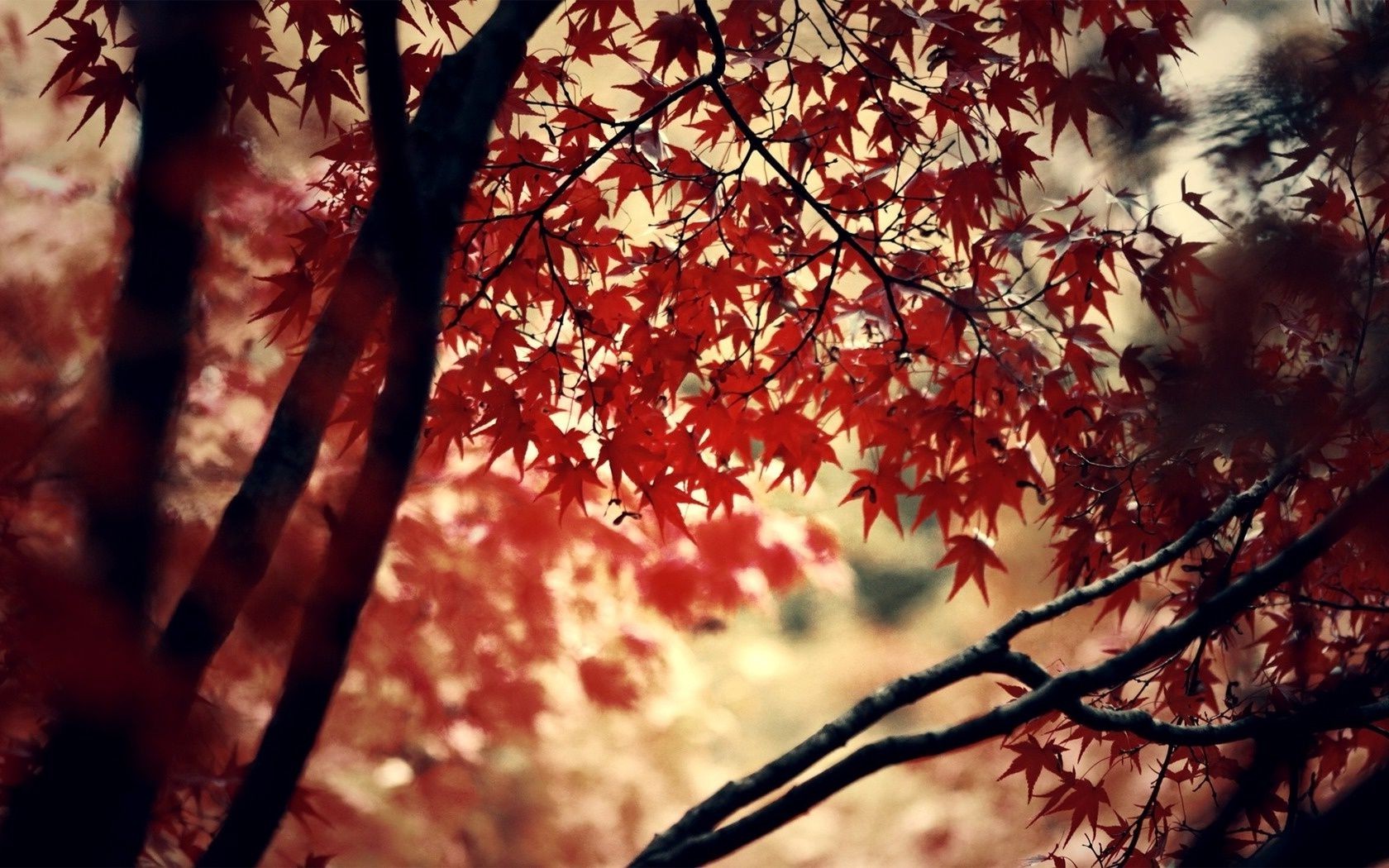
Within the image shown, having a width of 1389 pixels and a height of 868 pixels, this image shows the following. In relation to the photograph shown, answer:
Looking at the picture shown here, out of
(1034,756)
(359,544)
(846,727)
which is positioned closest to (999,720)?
(846,727)

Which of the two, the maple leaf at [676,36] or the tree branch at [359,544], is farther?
the maple leaf at [676,36]

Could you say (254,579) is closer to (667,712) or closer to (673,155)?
(673,155)

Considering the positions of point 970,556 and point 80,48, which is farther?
point 970,556

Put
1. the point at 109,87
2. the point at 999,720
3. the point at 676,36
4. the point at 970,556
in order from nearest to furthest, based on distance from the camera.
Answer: the point at 999,720 → the point at 109,87 → the point at 676,36 → the point at 970,556

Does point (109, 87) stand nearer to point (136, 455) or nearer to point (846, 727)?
point (136, 455)

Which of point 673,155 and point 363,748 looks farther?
point 363,748

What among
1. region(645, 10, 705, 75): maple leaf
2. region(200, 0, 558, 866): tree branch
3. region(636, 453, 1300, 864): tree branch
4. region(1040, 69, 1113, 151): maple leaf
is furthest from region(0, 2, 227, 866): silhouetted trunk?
region(1040, 69, 1113, 151): maple leaf

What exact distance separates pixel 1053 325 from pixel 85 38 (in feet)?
7.50

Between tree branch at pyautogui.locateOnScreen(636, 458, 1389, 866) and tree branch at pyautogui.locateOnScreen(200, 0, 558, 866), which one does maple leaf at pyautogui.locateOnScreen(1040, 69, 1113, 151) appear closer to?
tree branch at pyautogui.locateOnScreen(636, 458, 1389, 866)

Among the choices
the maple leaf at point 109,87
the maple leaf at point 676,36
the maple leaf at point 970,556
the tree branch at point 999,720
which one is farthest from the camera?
the maple leaf at point 970,556

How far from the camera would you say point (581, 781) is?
5738 mm

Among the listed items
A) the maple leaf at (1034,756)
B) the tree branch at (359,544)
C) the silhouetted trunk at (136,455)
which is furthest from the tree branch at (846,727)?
the maple leaf at (1034,756)

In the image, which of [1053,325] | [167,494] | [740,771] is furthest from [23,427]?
[740,771]

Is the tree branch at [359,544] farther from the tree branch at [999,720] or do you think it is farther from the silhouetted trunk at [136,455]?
the tree branch at [999,720]
